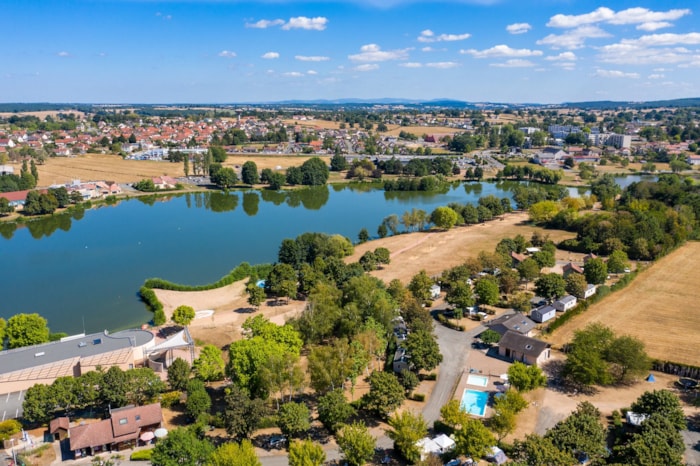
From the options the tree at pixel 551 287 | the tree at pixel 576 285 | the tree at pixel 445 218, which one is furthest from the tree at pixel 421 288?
the tree at pixel 445 218

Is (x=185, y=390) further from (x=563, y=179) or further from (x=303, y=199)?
(x=563, y=179)

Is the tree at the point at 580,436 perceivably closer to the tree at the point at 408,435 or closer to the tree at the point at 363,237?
the tree at the point at 408,435

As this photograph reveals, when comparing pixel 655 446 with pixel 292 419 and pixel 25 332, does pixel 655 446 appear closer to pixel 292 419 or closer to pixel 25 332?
pixel 292 419

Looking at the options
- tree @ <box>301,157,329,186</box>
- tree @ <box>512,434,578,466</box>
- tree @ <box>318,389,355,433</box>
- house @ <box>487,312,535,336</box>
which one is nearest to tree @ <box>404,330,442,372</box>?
tree @ <box>318,389,355,433</box>

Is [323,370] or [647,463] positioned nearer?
[647,463]

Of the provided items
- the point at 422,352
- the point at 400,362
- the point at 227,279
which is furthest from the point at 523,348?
the point at 227,279

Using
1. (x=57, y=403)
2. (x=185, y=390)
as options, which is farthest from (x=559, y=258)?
(x=57, y=403)

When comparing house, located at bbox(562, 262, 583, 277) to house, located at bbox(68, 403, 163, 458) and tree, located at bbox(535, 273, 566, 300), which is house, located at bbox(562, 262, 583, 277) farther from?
house, located at bbox(68, 403, 163, 458)
